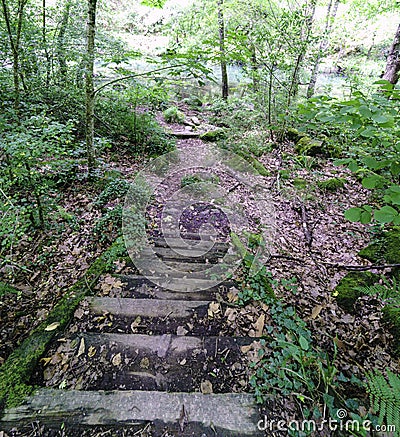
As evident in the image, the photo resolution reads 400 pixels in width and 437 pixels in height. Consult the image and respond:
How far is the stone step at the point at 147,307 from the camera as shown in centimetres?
254

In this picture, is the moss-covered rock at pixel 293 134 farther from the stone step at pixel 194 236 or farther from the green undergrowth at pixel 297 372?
the green undergrowth at pixel 297 372

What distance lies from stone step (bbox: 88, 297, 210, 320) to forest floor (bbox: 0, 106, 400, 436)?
0.10 meters

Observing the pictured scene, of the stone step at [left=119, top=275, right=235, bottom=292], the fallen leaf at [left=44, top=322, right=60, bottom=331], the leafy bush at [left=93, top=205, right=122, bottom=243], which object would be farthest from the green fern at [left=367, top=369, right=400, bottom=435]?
the leafy bush at [left=93, top=205, right=122, bottom=243]

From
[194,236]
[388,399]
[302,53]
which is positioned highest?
[302,53]

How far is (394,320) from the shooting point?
2.36 m

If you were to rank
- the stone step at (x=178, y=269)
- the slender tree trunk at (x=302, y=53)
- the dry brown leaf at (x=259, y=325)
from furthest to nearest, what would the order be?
the slender tree trunk at (x=302, y=53) < the stone step at (x=178, y=269) < the dry brown leaf at (x=259, y=325)

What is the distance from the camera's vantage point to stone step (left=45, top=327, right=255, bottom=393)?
1989 millimetres

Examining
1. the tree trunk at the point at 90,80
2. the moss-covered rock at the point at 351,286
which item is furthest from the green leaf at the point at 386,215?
the tree trunk at the point at 90,80

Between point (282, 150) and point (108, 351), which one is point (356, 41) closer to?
point (282, 150)

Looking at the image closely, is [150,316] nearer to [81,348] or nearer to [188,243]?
[81,348]

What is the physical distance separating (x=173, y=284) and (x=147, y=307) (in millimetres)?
438

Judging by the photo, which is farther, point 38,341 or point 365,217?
point 38,341

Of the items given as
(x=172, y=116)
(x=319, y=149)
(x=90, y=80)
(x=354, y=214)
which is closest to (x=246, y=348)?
(x=354, y=214)

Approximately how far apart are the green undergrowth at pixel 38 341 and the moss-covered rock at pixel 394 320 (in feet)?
9.55
